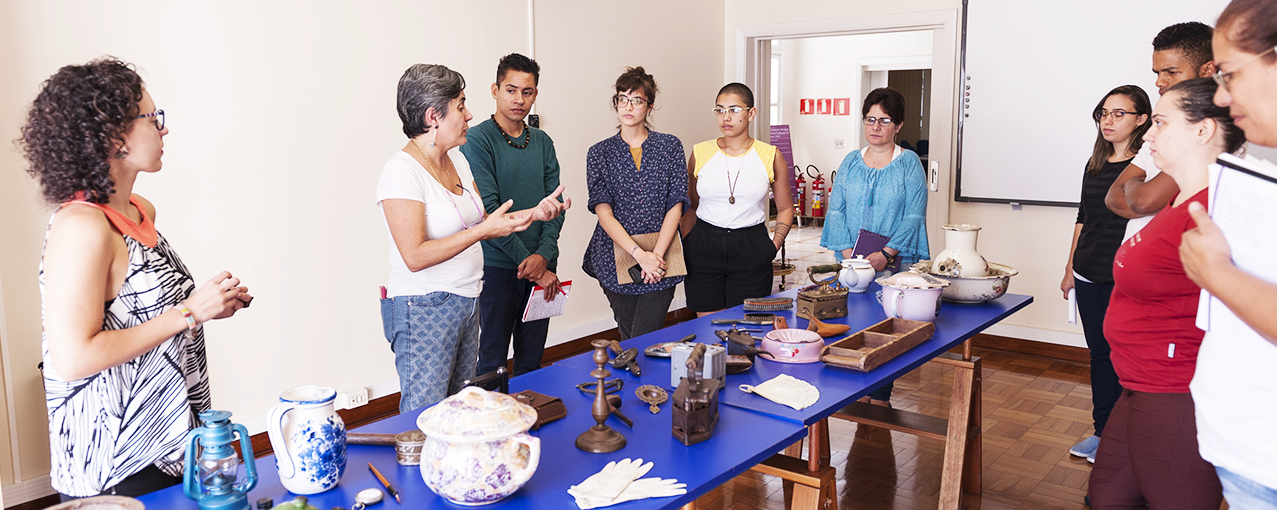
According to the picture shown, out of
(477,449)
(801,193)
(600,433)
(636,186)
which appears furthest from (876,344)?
(801,193)

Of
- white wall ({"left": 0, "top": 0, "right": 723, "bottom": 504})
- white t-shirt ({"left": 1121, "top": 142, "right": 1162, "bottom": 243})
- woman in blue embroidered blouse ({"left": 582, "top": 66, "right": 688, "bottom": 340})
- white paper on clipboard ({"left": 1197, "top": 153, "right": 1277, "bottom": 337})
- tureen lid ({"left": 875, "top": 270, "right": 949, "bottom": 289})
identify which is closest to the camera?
white paper on clipboard ({"left": 1197, "top": 153, "right": 1277, "bottom": 337})

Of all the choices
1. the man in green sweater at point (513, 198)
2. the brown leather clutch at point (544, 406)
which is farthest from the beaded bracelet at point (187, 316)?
the man in green sweater at point (513, 198)

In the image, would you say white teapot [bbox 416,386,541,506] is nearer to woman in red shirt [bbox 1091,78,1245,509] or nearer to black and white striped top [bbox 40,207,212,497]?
black and white striped top [bbox 40,207,212,497]

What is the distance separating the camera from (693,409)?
1.66 m

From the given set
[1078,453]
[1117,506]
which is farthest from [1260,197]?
[1078,453]

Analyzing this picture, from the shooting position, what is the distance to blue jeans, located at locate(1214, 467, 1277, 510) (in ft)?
4.37

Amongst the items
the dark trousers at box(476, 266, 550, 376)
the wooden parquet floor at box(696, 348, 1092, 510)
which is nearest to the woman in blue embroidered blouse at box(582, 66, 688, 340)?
the dark trousers at box(476, 266, 550, 376)

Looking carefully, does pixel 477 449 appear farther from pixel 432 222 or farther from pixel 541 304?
pixel 541 304

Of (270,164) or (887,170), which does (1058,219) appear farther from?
(270,164)

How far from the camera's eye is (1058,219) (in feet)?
16.3

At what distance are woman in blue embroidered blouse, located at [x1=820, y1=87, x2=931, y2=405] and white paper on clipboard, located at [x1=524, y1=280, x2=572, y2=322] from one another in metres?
1.21

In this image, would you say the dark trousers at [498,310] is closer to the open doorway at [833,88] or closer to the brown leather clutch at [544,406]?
the brown leather clutch at [544,406]

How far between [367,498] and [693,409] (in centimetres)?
63

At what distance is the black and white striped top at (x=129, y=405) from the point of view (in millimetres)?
1526
